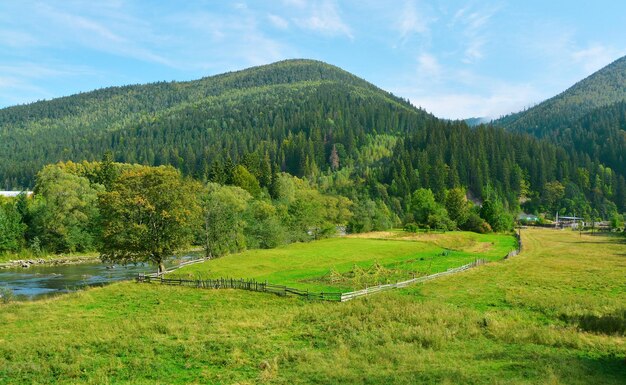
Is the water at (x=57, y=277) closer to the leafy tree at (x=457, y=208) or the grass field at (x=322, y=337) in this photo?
the grass field at (x=322, y=337)

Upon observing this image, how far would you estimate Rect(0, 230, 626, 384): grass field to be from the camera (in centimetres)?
2291

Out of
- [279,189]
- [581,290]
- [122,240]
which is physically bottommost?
[581,290]

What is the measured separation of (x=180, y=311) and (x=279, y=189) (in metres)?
96.5

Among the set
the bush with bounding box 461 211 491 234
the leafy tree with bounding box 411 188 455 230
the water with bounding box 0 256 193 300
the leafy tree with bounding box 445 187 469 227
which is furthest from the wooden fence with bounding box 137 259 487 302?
the leafy tree with bounding box 445 187 469 227

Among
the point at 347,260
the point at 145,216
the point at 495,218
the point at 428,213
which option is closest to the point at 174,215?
the point at 145,216

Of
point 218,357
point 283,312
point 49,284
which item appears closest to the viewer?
point 218,357

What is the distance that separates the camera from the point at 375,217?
136875 millimetres

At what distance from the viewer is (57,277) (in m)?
68.1

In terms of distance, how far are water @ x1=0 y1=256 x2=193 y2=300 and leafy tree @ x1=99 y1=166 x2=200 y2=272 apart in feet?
25.0

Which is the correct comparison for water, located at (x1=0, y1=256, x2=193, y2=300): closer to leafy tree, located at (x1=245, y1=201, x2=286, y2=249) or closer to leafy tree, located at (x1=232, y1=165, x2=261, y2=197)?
leafy tree, located at (x1=245, y1=201, x2=286, y2=249)

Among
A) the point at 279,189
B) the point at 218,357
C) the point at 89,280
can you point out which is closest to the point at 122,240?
the point at 89,280

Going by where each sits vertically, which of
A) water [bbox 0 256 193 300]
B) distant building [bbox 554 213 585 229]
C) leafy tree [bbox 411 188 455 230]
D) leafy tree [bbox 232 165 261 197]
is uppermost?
leafy tree [bbox 232 165 261 197]

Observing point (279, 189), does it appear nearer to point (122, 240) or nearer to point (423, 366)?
point (122, 240)

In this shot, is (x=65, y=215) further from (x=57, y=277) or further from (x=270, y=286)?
(x=270, y=286)
